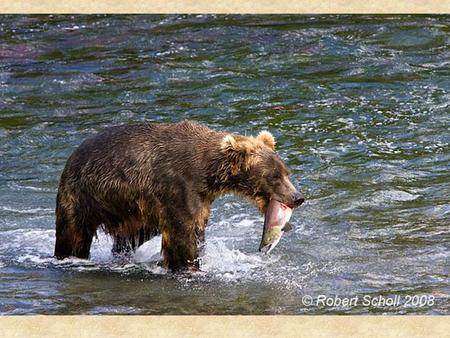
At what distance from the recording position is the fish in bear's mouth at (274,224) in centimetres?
816

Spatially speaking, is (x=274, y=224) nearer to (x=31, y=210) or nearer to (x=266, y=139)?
(x=266, y=139)

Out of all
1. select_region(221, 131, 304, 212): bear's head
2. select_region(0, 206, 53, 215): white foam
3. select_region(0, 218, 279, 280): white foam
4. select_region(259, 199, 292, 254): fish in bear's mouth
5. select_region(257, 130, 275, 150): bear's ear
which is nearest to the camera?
select_region(259, 199, 292, 254): fish in bear's mouth

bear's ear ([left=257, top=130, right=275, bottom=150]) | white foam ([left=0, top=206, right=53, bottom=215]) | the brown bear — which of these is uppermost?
bear's ear ([left=257, top=130, right=275, bottom=150])

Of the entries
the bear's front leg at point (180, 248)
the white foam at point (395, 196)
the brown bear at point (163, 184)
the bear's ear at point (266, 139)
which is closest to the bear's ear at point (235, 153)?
the brown bear at point (163, 184)

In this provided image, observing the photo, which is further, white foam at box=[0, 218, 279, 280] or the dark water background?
white foam at box=[0, 218, 279, 280]

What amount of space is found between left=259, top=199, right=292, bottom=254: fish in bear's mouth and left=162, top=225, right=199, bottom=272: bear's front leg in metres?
0.53

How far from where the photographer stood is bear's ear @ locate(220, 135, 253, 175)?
27.1 ft

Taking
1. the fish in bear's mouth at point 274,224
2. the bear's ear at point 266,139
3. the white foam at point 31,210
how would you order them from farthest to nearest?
the white foam at point 31,210 < the bear's ear at point 266,139 < the fish in bear's mouth at point 274,224

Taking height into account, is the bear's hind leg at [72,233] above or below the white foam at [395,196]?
above

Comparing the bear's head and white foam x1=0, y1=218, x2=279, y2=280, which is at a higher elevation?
the bear's head

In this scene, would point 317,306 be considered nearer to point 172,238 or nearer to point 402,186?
point 172,238

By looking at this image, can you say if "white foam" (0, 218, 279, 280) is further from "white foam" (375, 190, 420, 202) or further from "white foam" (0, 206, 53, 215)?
"white foam" (375, 190, 420, 202)

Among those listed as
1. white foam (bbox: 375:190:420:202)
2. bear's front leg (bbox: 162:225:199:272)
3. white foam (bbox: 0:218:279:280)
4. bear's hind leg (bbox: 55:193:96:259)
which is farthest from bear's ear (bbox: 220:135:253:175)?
white foam (bbox: 375:190:420:202)

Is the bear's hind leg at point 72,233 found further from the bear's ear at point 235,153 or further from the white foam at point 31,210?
the white foam at point 31,210
